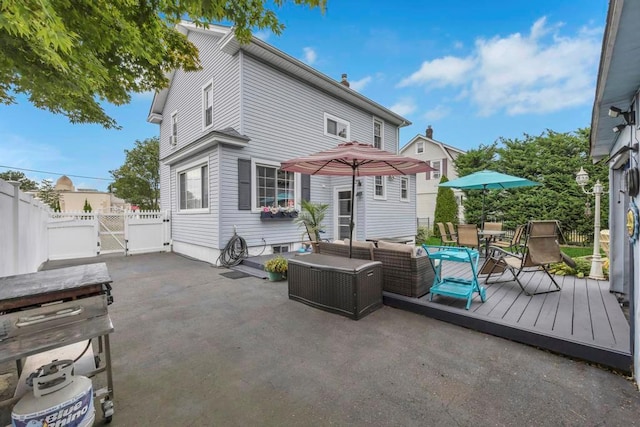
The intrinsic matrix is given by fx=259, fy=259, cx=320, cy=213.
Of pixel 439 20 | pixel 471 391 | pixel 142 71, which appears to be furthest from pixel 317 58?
pixel 471 391

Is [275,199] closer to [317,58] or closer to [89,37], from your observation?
[89,37]

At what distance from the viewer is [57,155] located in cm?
3062

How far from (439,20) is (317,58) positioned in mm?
5002

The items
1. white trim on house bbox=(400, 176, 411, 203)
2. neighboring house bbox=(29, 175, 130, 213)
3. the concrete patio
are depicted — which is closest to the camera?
the concrete patio

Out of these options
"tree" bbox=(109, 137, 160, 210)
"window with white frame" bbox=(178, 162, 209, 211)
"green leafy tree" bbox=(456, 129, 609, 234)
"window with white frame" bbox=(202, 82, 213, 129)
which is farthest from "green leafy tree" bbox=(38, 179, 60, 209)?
"green leafy tree" bbox=(456, 129, 609, 234)

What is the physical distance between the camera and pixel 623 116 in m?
2.81

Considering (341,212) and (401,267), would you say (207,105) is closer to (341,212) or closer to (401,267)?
(341,212)

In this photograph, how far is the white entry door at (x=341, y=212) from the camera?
9617 mm

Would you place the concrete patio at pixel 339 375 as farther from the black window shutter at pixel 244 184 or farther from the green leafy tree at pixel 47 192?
the green leafy tree at pixel 47 192

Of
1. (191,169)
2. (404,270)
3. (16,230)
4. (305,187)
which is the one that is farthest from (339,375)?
(191,169)

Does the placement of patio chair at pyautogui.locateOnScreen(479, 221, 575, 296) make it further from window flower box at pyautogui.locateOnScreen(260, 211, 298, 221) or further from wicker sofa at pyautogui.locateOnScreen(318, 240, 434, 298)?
window flower box at pyautogui.locateOnScreen(260, 211, 298, 221)

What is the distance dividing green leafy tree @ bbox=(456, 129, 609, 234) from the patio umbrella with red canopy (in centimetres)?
925

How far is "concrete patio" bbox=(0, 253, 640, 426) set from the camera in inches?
74.6

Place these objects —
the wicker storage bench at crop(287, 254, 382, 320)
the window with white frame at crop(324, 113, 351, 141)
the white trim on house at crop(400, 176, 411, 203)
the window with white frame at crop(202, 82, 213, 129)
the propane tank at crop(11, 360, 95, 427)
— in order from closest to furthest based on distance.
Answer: the propane tank at crop(11, 360, 95, 427) → the wicker storage bench at crop(287, 254, 382, 320) → the window with white frame at crop(202, 82, 213, 129) → the window with white frame at crop(324, 113, 351, 141) → the white trim on house at crop(400, 176, 411, 203)
